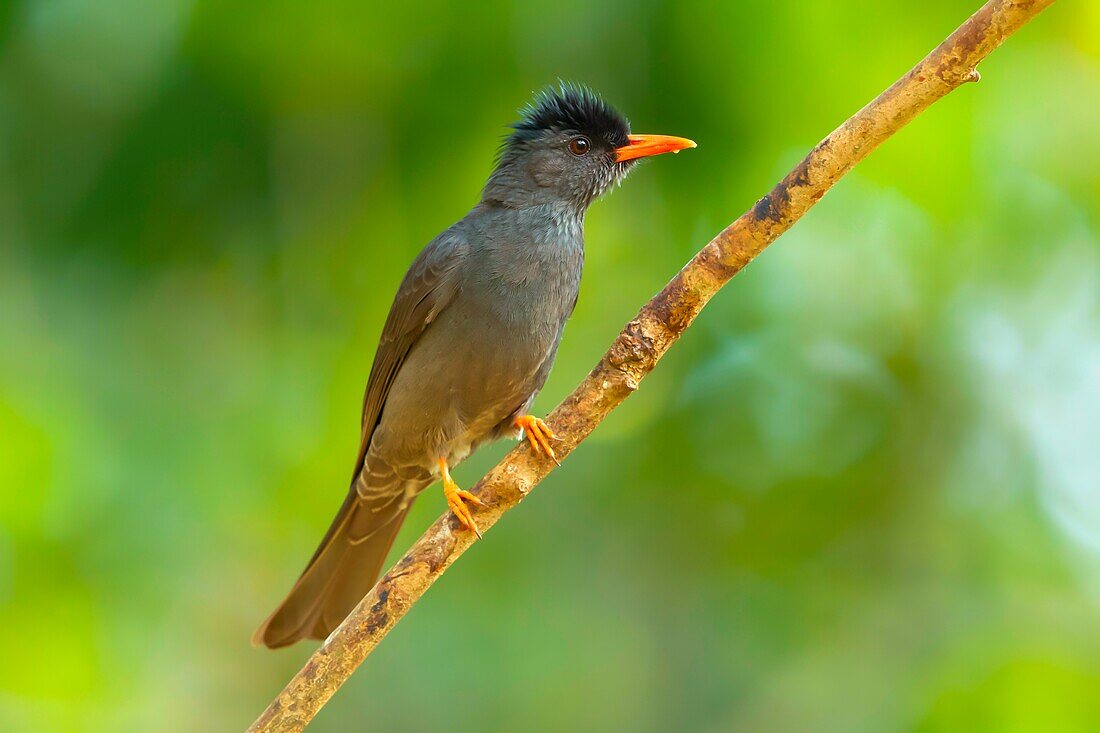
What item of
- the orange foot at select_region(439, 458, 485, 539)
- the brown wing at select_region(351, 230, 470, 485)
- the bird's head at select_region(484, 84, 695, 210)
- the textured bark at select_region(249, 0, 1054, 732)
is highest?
the bird's head at select_region(484, 84, 695, 210)

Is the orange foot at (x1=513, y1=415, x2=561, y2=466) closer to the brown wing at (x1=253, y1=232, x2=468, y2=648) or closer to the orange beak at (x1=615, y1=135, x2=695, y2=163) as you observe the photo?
the brown wing at (x1=253, y1=232, x2=468, y2=648)

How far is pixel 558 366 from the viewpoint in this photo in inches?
212

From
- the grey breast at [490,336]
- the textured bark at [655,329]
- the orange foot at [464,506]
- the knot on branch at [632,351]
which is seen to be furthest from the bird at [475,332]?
the knot on branch at [632,351]

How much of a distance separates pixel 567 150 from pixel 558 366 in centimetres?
126

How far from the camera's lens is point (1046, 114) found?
4.77 m

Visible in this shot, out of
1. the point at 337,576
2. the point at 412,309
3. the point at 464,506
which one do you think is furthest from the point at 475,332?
the point at 337,576

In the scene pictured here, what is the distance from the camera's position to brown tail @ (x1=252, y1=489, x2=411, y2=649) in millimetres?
4234

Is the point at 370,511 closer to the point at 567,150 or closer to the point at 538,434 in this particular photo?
the point at 538,434

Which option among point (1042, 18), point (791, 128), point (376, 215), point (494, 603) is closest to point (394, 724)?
point (494, 603)

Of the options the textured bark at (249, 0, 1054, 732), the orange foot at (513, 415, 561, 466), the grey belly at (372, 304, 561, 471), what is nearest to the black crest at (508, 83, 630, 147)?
the grey belly at (372, 304, 561, 471)

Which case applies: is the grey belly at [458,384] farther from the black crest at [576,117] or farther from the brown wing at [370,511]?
the black crest at [576,117]

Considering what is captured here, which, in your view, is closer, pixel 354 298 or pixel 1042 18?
pixel 1042 18

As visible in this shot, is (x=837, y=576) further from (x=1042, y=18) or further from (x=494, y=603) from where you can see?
(x=1042, y=18)

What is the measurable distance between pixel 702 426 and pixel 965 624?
1388 mm
